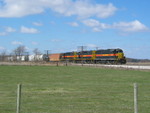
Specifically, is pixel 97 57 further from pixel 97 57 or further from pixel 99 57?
pixel 99 57

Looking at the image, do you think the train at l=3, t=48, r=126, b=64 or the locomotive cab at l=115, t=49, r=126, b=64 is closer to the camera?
Result: the locomotive cab at l=115, t=49, r=126, b=64

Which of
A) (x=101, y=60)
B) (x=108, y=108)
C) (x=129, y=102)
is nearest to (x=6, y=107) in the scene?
(x=108, y=108)

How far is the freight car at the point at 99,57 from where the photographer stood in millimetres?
64500

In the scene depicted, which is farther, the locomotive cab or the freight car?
the freight car

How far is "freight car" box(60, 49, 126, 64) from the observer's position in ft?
212

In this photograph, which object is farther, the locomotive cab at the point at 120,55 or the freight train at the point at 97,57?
the freight train at the point at 97,57

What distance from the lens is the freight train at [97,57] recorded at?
64562mm

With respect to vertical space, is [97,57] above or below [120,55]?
below

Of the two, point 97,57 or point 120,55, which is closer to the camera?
point 120,55

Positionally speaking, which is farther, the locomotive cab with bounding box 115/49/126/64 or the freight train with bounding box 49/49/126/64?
the freight train with bounding box 49/49/126/64

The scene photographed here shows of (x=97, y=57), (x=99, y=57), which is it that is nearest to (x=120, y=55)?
(x=99, y=57)

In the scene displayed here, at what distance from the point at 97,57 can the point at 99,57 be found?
105cm

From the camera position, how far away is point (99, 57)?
71938mm

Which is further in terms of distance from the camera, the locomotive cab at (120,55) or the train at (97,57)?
the train at (97,57)
